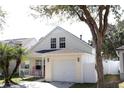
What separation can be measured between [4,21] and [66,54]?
465 cm

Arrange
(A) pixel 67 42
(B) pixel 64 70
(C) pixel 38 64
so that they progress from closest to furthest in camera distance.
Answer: (B) pixel 64 70
(A) pixel 67 42
(C) pixel 38 64

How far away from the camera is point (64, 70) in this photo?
57.4 feet

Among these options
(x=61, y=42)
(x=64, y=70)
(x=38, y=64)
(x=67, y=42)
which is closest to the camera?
(x=64, y=70)

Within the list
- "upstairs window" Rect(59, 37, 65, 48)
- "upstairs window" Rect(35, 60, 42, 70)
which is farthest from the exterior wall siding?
"upstairs window" Rect(35, 60, 42, 70)

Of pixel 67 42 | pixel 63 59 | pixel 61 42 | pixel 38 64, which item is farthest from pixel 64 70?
pixel 38 64

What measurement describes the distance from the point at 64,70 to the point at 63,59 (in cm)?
71

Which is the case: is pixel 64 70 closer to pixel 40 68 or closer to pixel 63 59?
pixel 63 59

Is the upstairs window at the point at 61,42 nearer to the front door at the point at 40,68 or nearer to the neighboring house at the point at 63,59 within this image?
the neighboring house at the point at 63,59

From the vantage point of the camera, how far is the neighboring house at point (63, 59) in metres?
16.9

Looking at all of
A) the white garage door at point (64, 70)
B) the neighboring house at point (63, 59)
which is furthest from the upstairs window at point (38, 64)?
the white garage door at point (64, 70)
